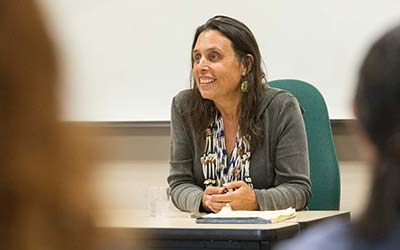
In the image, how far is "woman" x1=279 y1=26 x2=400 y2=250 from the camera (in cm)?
87

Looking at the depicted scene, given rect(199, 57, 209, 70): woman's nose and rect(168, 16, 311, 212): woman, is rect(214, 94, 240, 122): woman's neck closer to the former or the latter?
rect(168, 16, 311, 212): woman

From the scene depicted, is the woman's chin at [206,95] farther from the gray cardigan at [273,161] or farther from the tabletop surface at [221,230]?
the tabletop surface at [221,230]

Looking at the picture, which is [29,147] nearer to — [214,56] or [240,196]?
[240,196]

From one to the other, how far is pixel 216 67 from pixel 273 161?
1.45 ft

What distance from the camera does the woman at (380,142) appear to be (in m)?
0.87

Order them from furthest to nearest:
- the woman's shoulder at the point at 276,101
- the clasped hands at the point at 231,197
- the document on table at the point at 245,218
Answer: the woman's shoulder at the point at 276,101, the clasped hands at the point at 231,197, the document on table at the point at 245,218

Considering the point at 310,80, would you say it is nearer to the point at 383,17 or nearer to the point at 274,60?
the point at 274,60

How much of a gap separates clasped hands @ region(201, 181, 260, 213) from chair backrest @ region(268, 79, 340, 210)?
1.69ft

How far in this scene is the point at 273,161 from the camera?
10.0ft

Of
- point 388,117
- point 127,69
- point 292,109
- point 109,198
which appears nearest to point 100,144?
point 109,198

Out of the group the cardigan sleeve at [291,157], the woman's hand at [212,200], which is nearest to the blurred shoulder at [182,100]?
the cardigan sleeve at [291,157]

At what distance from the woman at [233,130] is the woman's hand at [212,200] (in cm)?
2

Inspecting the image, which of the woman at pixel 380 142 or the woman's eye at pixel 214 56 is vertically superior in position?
the woman's eye at pixel 214 56

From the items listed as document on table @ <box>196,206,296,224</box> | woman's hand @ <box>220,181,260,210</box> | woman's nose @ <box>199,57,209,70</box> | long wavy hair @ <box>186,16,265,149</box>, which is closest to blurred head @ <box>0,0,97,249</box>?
document on table @ <box>196,206,296,224</box>
